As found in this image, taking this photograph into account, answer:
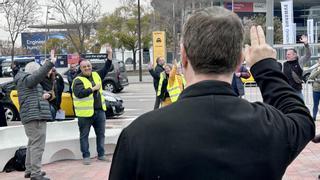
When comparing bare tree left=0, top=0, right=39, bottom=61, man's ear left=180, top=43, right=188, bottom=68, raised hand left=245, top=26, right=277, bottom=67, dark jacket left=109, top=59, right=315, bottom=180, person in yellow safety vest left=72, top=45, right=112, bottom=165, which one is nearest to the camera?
dark jacket left=109, top=59, right=315, bottom=180

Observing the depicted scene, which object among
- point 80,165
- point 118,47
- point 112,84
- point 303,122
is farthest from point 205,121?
point 118,47

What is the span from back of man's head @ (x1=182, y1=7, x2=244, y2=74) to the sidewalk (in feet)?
17.5

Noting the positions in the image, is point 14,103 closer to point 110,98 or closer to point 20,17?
point 110,98

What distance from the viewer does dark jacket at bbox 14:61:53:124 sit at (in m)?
6.67

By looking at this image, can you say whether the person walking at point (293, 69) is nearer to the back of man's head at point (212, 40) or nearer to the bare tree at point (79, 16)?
the back of man's head at point (212, 40)

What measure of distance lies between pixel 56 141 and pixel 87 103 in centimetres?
94

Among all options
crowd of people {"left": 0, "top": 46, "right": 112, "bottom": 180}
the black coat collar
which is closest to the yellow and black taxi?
crowd of people {"left": 0, "top": 46, "right": 112, "bottom": 180}

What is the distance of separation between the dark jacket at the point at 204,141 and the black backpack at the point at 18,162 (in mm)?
6411

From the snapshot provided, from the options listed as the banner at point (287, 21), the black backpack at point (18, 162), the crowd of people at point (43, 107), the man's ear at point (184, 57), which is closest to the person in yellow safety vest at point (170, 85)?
the crowd of people at point (43, 107)

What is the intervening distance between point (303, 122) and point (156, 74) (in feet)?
30.6

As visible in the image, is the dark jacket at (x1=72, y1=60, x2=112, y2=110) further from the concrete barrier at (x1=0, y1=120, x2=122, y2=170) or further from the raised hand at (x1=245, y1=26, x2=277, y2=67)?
the raised hand at (x1=245, y1=26, x2=277, y2=67)

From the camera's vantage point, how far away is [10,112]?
14664mm

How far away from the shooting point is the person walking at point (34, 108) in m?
6.67

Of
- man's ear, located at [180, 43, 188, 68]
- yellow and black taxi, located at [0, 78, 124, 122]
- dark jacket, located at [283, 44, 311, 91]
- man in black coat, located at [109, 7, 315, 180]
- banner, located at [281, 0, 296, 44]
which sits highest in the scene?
banner, located at [281, 0, 296, 44]
